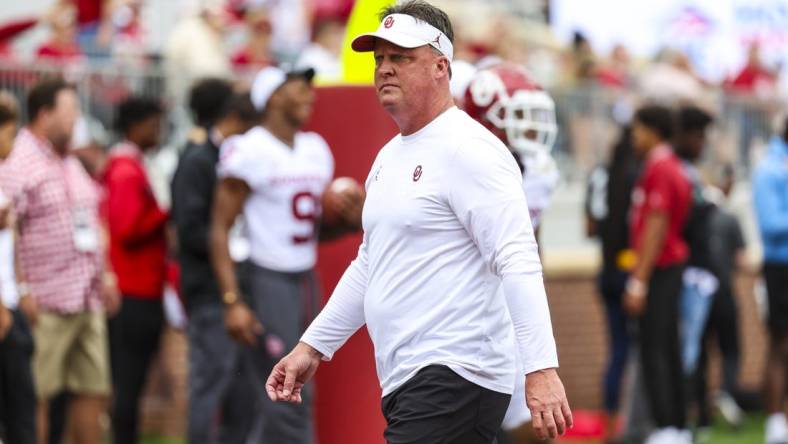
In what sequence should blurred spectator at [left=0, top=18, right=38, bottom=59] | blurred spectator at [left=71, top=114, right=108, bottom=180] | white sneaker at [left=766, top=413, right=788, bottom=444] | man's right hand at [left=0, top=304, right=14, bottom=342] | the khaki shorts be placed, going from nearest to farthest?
man's right hand at [left=0, top=304, right=14, bottom=342] → the khaki shorts → white sneaker at [left=766, top=413, right=788, bottom=444] → blurred spectator at [left=71, top=114, right=108, bottom=180] → blurred spectator at [left=0, top=18, right=38, bottom=59]

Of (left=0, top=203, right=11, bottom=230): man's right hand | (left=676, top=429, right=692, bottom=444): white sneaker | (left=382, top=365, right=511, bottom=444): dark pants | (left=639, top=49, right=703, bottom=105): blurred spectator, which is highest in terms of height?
(left=639, top=49, right=703, bottom=105): blurred spectator

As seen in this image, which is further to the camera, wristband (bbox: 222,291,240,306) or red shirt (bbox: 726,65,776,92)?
red shirt (bbox: 726,65,776,92)

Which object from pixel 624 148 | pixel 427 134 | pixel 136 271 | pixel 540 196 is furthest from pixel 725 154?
pixel 427 134

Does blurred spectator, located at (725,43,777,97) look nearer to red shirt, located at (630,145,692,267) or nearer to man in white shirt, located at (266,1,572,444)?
red shirt, located at (630,145,692,267)

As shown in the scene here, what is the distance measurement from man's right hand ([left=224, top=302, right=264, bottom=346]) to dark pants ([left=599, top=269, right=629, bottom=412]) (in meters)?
4.19

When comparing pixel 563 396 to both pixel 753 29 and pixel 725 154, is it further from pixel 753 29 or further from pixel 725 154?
pixel 753 29

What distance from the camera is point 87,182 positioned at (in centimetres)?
992

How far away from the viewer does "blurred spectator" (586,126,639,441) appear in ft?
38.6

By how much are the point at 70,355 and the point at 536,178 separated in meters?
3.66

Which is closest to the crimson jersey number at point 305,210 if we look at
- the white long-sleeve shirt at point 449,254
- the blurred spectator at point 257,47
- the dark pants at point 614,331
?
the white long-sleeve shirt at point 449,254

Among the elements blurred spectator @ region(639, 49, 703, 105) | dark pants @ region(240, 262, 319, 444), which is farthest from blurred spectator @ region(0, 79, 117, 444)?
blurred spectator @ region(639, 49, 703, 105)

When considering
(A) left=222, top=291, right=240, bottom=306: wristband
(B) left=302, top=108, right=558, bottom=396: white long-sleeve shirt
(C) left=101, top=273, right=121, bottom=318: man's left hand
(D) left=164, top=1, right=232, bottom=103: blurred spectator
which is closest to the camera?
(B) left=302, top=108, right=558, bottom=396: white long-sleeve shirt

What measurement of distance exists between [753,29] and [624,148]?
29.9ft

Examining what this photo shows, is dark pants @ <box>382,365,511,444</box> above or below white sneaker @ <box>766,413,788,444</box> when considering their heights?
above
